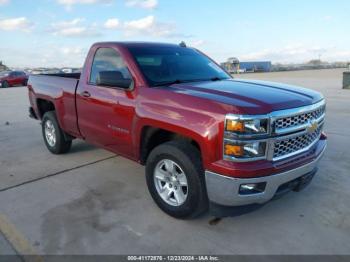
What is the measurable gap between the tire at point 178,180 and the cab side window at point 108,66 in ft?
3.38

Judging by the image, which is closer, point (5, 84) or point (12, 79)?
point (5, 84)

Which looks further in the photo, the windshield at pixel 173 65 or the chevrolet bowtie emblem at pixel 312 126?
the windshield at pixel 173 65

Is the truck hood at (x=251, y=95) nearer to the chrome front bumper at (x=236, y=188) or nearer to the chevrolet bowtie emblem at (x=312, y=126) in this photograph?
the chevrolet bowtie emblem at (x=312, y=126)

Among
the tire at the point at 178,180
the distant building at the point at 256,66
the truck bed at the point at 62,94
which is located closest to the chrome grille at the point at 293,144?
the tire at the point at 178,180

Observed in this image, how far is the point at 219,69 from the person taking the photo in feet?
15.9

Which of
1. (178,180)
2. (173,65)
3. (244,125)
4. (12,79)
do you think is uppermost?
(173,65)

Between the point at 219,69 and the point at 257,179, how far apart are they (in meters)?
2.37

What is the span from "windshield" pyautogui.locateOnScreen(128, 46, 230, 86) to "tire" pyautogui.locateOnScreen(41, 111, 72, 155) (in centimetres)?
230

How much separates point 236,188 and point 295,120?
883 mm

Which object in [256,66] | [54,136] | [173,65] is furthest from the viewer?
[256,66]

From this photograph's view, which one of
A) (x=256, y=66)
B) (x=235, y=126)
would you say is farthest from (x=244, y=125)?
(x=256, y=66)

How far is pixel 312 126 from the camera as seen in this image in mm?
3334

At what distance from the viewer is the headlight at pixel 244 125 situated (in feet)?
9.21

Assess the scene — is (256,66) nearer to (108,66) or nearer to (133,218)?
(108,66)
